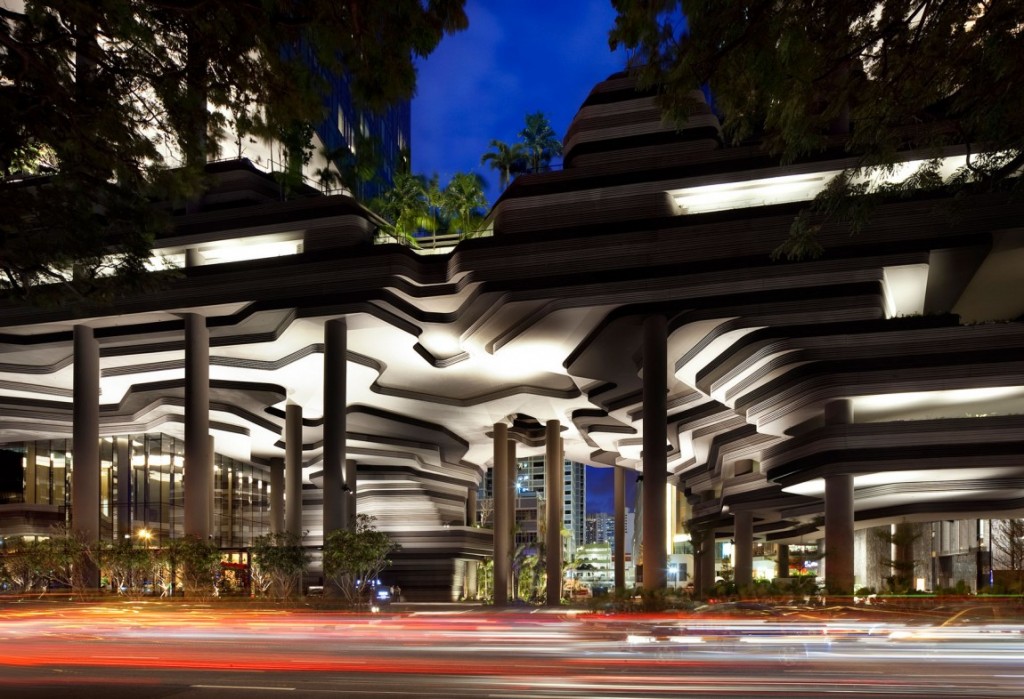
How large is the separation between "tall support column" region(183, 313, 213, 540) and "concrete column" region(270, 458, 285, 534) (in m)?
23.9

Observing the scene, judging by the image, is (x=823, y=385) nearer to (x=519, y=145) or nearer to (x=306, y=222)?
(x=306, y=222)

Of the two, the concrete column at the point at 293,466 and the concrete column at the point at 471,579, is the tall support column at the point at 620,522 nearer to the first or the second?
the concrete column at the point at 471,579

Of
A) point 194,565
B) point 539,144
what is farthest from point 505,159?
point 194,565

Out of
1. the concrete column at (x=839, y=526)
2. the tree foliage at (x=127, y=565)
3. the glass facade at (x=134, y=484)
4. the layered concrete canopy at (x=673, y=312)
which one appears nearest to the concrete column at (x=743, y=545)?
the layered concrete canopy at (x=673, y=312)

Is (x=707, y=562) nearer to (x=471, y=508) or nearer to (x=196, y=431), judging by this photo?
(x=471, y=508)

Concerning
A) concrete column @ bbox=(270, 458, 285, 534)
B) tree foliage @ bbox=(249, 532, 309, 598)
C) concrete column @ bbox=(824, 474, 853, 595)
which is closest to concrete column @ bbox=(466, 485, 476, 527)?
concrete column @ bbox=(270, 458, 285, 534)

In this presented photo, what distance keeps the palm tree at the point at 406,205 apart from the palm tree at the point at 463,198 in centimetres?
134

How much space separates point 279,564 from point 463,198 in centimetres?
2425

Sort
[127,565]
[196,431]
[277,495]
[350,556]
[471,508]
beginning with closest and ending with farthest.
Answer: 1. [350,556]
2. [127,565]
3. [196,431]
4. [277,495]
5. [471,508]

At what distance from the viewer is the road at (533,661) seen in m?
12.5

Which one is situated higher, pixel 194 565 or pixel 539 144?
pixel 539 144

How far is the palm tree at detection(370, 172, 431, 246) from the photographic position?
51.2m

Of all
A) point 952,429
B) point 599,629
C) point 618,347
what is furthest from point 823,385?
point 599,629

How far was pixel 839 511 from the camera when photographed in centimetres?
3384
